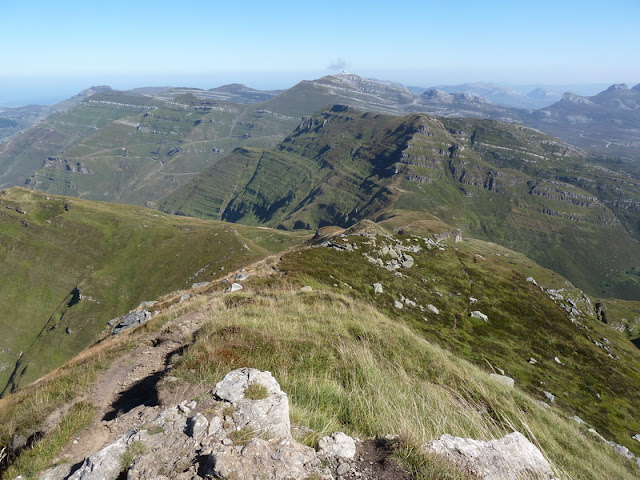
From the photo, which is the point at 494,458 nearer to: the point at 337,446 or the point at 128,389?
the point at 337,446

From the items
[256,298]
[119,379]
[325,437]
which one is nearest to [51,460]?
[119,379]

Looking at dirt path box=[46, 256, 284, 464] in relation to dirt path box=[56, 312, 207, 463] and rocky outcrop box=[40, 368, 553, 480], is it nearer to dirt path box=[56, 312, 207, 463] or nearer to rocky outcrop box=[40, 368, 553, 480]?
dirt path box=[56, 312, 207, 463]

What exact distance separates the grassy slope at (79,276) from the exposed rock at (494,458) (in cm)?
14554

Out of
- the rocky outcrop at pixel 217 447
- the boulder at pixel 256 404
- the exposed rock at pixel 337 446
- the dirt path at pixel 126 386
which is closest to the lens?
the rocky outcrop at pixel 217 447

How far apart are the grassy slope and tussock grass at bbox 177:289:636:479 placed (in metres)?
136

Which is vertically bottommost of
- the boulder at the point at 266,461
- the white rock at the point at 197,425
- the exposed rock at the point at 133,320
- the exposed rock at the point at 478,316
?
the exposed rock at the point at 478,316

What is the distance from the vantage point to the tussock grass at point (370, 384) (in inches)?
326

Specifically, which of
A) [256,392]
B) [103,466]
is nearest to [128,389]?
[103,466]

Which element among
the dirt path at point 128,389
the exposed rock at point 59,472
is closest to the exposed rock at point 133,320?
the dirt path at point 128,389

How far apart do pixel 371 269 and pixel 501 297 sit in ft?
136

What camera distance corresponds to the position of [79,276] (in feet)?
591

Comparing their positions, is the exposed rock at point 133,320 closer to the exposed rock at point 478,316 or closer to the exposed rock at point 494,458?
the exposed rock at point 494,458

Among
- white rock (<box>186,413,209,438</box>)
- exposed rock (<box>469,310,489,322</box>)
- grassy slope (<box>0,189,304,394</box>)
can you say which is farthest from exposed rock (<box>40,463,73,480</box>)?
grassy slope (<box>0,189,304,394</box>)

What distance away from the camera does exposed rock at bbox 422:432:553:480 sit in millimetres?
6214
